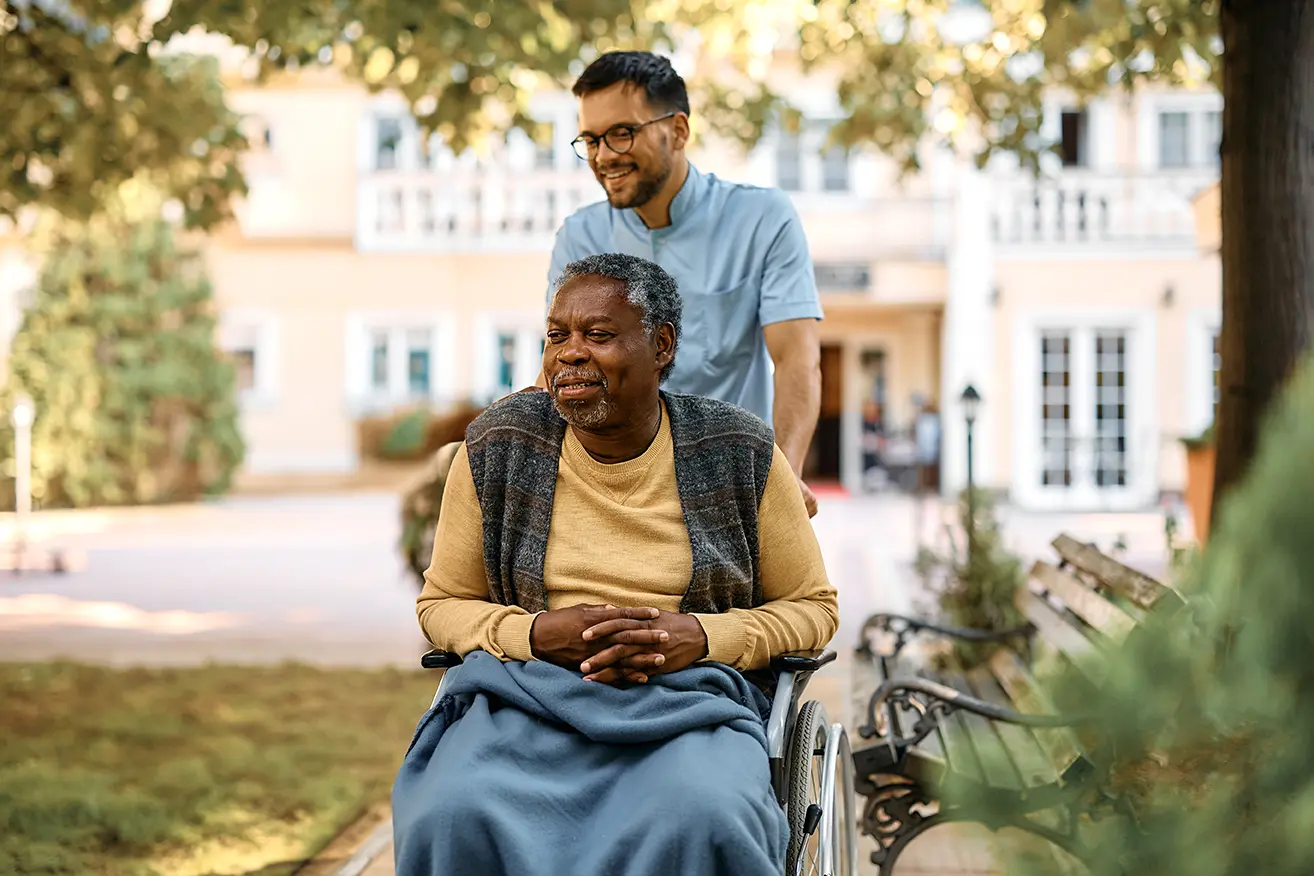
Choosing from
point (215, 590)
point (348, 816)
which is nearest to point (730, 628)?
point (348, 816)

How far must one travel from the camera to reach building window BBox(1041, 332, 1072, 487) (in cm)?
2056

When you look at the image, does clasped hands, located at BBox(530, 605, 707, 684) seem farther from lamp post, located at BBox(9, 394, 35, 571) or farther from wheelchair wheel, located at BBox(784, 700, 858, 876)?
lamp post, located at BBox(9, 394, 35, 571)

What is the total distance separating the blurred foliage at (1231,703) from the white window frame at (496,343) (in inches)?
894

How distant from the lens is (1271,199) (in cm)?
455

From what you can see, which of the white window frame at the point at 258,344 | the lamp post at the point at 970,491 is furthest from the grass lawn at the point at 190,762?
the white window frame at the point at 258,344

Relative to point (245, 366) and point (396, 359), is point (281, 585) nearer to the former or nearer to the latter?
point (396, 359)

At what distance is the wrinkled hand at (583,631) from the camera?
2307mm

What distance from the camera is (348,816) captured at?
15.6 feet

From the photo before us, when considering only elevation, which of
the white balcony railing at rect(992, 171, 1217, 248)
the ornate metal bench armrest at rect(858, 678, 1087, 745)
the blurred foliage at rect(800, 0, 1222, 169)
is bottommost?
the ornate metal bench armrest at rect(858, 678, 1087, 745)

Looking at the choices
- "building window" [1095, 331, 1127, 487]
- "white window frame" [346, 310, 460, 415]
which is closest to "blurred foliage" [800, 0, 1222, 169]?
"building window" [1095, 331, 1127, 487]

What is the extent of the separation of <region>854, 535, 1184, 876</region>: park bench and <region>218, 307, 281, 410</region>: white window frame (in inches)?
684

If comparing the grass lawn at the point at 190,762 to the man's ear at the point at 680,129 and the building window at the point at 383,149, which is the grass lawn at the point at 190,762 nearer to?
the man's ear at the point at 680,129

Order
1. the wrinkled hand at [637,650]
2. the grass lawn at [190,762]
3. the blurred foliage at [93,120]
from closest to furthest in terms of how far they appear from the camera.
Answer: the wrinkled hand at [637,650] → the grass lawn at [190,762] → the blurred foliage at [93,120]

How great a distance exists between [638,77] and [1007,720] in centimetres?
157
